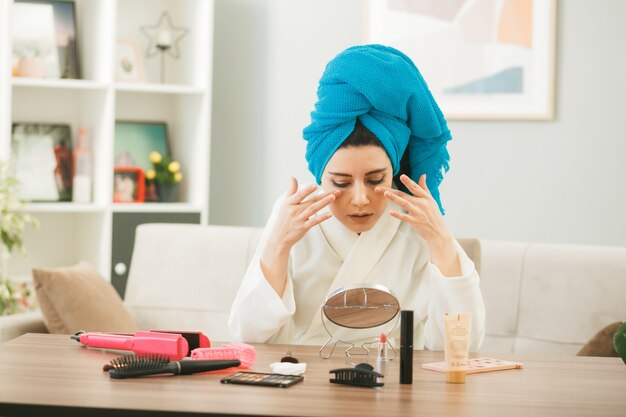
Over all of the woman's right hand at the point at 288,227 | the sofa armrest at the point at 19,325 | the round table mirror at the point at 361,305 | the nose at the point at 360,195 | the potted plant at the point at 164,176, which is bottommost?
the sofa armrest at the point at 19,325

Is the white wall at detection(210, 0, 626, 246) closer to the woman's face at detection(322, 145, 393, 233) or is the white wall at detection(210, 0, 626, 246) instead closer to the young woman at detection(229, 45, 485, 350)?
the young woman at detection(229, 45, 485, 350)

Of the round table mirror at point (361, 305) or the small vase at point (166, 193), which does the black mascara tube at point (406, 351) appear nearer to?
the round table mirror at point (361, 305)

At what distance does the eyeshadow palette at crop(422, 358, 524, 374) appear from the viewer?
5.17 ft

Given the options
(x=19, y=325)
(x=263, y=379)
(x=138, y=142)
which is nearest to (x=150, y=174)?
(x=138, y=142)

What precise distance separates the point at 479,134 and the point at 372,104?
214 cm

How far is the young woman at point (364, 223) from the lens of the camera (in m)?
1.87

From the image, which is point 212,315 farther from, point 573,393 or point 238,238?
point 573,393

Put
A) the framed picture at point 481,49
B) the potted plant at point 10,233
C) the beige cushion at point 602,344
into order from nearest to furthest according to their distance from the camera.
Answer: the beige cushion at point 602,344
the potted plant at point 10,233
the framed picture at point 481,49

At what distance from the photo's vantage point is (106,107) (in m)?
3.94

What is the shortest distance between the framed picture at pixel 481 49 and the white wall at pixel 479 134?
61 mm

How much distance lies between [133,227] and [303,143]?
86 cm

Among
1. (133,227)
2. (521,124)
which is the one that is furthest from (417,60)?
(133,227)

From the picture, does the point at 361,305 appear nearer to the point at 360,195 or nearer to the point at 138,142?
the point at 360,195

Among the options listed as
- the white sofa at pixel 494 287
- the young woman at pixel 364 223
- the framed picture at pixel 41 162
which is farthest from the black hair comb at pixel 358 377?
the framed picture at pixel 41 162
